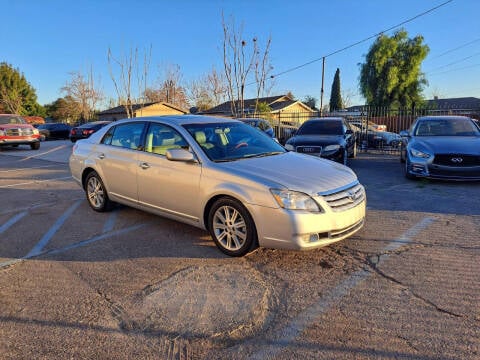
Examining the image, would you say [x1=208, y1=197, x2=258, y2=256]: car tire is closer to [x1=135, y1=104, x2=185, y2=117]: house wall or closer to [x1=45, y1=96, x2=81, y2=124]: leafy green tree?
[x1=135, y1=104, x2=185, y2=117]: house wall

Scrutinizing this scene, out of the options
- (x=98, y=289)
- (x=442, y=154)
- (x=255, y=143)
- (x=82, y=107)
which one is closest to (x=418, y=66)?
(x=442, y=154)

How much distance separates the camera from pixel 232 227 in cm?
383

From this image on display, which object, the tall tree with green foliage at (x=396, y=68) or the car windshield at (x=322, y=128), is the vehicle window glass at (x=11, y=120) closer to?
the car windshield at (x=322, y=128)

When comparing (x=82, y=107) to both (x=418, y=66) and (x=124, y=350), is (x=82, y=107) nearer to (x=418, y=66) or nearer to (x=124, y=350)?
(x=418, y=66)

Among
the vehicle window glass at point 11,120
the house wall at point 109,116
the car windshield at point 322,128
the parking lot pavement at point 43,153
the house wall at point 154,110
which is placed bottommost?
the parking lot pavement at point 43,153

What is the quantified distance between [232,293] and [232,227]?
2.82ft

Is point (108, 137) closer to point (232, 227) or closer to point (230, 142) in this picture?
point (230, 142)

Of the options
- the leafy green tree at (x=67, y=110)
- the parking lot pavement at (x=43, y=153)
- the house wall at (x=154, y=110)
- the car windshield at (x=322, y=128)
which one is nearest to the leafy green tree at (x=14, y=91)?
the leafy green tree at (x=67, y=110)

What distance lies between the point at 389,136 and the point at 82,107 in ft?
175

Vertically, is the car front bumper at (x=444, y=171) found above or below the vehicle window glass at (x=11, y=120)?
below

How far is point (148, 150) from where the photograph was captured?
475 cm

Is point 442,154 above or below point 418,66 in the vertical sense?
below

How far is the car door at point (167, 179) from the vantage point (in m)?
4.14

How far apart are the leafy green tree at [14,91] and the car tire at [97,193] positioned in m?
60.6
